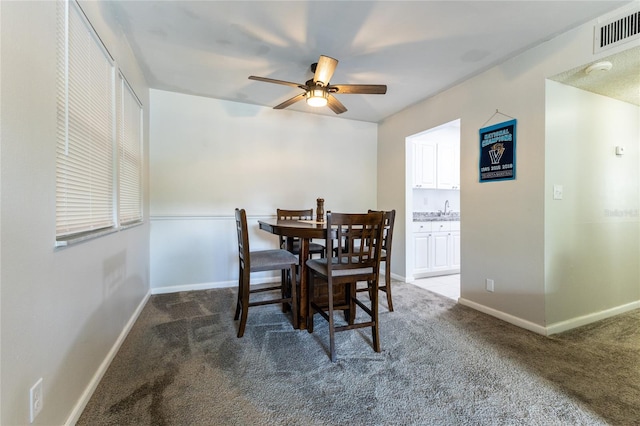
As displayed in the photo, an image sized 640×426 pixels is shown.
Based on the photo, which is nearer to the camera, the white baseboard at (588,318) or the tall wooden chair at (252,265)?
the tall wooden chair at (252,265)

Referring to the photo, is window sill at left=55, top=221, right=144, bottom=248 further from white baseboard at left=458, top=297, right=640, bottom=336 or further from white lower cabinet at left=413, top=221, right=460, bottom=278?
white lower cabinet at left=413, top=221, right=460, bottom=278

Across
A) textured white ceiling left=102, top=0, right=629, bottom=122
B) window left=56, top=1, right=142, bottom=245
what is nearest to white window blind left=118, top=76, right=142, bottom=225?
window left=56, top=1, right=142, bottom=245

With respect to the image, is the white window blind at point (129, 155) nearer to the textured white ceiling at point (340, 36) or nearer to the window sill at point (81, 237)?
the window sill at point (81, 237)

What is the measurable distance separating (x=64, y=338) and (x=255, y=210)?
8.21ft

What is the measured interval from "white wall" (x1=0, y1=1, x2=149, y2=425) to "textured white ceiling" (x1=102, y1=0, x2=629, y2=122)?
690 mm

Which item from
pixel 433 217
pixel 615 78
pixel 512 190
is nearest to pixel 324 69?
pixel 512 190

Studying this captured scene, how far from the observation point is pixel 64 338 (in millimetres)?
1210

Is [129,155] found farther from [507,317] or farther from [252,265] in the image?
[507,317]

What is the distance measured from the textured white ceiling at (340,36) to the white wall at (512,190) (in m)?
0.16

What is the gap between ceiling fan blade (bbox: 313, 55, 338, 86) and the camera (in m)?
1.95

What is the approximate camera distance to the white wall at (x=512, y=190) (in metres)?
2.20

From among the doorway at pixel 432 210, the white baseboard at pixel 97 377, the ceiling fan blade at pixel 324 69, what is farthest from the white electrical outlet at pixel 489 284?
the white baseboard at pixel 97 377

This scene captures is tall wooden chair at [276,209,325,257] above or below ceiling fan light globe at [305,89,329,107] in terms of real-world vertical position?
below

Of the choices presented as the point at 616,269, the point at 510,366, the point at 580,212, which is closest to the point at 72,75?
the point at 510,366
